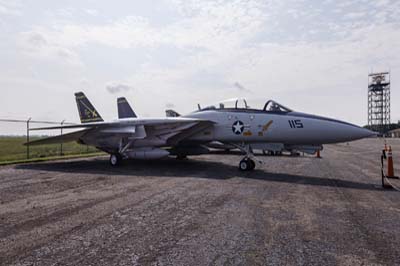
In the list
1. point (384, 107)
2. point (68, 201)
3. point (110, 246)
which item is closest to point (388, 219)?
point (110, 246)

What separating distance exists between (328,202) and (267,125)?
396cm

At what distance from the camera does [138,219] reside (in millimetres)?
4137

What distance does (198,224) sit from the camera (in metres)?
3.92

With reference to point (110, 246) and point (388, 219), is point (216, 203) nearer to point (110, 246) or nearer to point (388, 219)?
point (110, 246)

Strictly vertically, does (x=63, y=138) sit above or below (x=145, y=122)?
below

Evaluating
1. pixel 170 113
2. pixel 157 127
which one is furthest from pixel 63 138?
pixel 170 113

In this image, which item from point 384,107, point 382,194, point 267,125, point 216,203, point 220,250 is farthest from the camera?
point 384,107

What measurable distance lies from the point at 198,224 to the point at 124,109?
47.4ft

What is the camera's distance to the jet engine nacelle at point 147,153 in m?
10.6

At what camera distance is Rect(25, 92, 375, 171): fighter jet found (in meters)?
7.99

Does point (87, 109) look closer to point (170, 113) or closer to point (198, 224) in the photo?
point (170, 113)

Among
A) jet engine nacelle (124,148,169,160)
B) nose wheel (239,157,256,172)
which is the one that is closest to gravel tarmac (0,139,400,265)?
nose wheel (239,157,256,172)

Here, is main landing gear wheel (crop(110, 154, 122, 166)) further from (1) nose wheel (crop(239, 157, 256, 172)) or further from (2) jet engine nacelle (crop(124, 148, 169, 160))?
(1) nose wheel (crop(239, 157, 256, 172))

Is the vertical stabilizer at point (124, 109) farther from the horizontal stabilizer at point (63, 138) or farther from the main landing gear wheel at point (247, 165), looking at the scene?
the main landing gear wheel at point (247, 165)
